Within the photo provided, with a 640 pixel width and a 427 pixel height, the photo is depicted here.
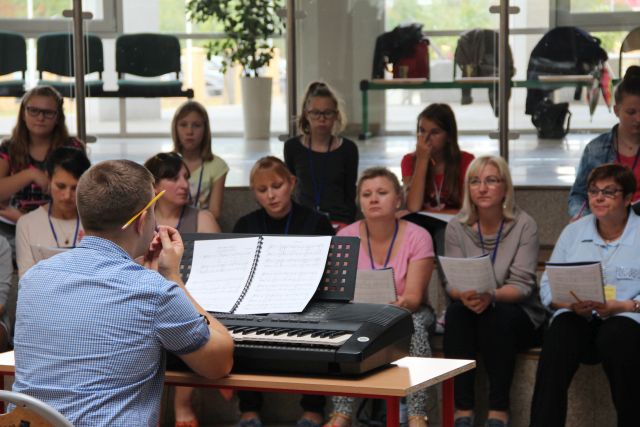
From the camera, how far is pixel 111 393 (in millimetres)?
2379

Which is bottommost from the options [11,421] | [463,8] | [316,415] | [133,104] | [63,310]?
[316,415]

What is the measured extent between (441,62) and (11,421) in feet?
13.0

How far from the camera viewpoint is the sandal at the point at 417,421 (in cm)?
418

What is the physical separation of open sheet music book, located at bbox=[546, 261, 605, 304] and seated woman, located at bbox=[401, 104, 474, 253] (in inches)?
37.0

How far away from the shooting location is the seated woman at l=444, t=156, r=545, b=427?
4.34 meters

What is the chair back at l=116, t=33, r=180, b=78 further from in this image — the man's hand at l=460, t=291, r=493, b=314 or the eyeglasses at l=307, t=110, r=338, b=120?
the man's hand at l=460, t=291, r=493, b=314

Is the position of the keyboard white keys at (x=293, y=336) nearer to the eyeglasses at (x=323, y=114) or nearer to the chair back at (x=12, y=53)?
the eyeglasses at (x=323, y=114)

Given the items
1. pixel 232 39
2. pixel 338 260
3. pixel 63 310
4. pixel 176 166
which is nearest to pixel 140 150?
pixel 232 39

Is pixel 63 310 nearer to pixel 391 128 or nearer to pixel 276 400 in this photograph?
pixel 276 400

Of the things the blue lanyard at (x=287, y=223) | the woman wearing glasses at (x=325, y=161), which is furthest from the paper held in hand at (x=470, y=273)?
the woman wearing glasses at (x=325, y=161)

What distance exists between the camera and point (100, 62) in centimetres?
601

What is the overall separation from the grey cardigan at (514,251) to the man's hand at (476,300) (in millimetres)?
129

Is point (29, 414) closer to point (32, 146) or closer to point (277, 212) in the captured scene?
point (277, 212)

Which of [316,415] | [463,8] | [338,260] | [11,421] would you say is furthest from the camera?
[463,8]
